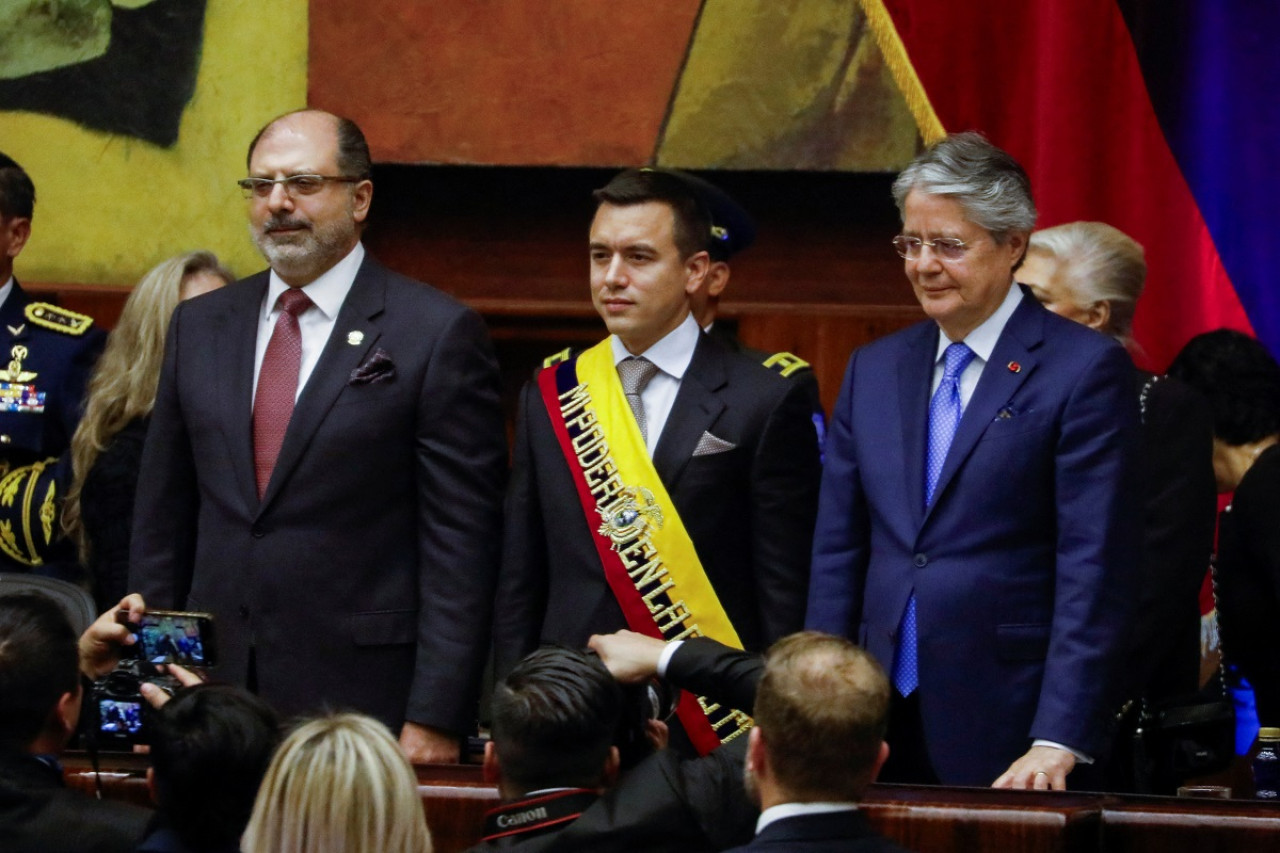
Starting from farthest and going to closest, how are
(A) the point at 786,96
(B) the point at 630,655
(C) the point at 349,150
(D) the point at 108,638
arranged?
(A) the point at 786,96, (C) the point at 349,150, (D) the point at 108,638, (B) the point at 630,655

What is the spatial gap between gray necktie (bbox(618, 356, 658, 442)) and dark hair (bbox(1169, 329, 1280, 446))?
1.36 m

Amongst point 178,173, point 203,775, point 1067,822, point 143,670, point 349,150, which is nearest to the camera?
point 203,775

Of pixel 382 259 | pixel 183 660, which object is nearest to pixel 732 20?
pixel 382 259

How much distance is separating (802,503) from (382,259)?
2.29 m

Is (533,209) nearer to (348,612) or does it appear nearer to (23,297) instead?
(23,297)

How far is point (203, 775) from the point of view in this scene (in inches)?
88.2

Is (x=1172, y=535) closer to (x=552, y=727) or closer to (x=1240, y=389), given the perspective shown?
(x=1240, y=389)

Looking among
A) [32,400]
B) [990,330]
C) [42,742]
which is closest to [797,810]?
[42,742]

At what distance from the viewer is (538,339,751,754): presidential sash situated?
11.1 feet

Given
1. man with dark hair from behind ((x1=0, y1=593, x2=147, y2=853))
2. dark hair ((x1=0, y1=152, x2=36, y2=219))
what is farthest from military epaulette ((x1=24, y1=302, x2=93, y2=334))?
man with dark hair from behind ((x1=0, y1=593, x2=147, y2=853))

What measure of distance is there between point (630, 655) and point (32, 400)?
2.02 m

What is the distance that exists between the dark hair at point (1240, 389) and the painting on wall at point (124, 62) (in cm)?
270

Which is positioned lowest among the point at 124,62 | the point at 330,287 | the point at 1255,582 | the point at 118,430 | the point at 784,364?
the point at 1255,582

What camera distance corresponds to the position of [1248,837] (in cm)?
252
